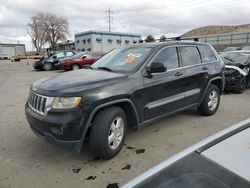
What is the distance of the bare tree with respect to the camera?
3009 inches

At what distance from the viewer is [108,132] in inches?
133

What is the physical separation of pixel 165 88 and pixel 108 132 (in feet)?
4.78

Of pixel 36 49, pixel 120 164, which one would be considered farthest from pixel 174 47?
pixel 36 49

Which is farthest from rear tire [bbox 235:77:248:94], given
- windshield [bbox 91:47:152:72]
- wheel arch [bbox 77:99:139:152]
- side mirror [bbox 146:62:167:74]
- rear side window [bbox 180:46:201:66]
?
wheel arch [bbox 77:99:139:152]

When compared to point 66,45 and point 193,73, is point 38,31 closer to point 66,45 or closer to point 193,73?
point 66,45

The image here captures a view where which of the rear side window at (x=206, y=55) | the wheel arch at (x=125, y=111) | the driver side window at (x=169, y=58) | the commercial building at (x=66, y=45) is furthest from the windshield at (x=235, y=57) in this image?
the commercial building at (x=66, y=45)

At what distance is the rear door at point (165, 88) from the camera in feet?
13.2

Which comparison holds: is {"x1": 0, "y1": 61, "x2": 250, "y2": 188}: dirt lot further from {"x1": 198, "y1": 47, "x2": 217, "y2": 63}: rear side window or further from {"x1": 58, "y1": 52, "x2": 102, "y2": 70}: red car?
{"x1": 58, "y1": 52, "x2": 102, "y2": 70}: red car

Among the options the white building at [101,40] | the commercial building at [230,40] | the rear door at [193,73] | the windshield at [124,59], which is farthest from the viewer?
the white building at [101,40]

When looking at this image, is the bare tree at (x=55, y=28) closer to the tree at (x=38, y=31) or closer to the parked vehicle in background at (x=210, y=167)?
the tree at (x=38, y=31)

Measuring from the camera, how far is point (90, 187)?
2.96 m

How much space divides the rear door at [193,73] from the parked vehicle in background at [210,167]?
2970 millimetres

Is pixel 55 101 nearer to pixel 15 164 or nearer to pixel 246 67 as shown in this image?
pixel 15 164

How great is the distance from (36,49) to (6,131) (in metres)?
88.3
